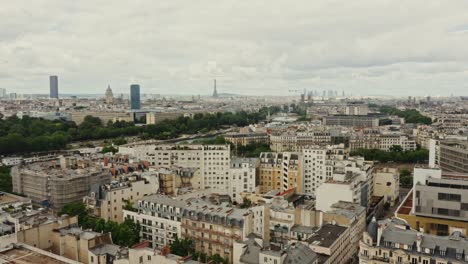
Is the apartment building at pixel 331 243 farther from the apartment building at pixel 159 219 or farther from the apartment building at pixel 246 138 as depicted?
the apartment building at pixel 246 138

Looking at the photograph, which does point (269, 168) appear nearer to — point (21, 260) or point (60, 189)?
point (60, 189)

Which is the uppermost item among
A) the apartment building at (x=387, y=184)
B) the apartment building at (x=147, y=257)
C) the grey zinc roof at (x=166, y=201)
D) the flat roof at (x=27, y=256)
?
the grey zinc roof at (x=166, y=201)

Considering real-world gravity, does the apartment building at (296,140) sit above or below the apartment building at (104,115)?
below

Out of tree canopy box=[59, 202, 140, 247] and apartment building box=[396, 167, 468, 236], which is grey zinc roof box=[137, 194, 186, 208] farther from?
apartment building box=[396, 167, 468, 236]

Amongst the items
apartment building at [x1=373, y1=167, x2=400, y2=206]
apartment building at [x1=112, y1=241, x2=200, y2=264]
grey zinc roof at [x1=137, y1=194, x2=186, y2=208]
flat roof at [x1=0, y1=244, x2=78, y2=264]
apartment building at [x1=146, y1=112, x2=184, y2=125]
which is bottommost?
apartment building at [x1=373, y1=167, x2=400, y2=206]

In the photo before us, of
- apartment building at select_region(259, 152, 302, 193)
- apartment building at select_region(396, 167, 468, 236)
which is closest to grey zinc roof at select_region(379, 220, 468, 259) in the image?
apartment building at select_region(396, 167, 468, 236)

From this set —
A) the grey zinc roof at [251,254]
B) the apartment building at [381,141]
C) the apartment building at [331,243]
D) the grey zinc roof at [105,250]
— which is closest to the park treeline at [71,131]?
the apartment building at [381,141]

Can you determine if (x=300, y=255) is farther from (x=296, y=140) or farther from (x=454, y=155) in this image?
(x=296, y=140)
